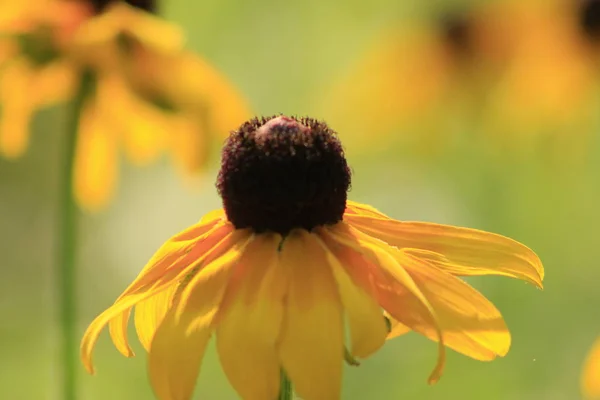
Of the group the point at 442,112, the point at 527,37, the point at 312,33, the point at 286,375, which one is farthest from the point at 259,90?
the point at 286,375

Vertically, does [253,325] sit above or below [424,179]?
above

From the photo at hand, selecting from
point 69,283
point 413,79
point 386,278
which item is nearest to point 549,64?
point 413,79

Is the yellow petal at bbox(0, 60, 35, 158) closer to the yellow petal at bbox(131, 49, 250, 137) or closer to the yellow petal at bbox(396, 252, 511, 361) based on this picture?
the yellow petal at bbox(131, 49, 250, 137)

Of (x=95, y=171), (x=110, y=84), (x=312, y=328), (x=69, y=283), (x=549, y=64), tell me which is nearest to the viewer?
(x=312, y=328)

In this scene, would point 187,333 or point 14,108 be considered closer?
point 187,333

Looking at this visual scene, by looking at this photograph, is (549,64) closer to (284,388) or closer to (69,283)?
(69,283)

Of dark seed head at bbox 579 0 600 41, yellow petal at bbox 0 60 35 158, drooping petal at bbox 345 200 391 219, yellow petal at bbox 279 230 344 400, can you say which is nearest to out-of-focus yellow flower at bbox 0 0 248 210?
yellow petal at bbox 0 60 35 158

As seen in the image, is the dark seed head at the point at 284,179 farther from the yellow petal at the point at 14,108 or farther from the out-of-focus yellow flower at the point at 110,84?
the yellow petal at the point at 14,108

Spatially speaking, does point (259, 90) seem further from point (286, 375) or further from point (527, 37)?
point (286, 375)
